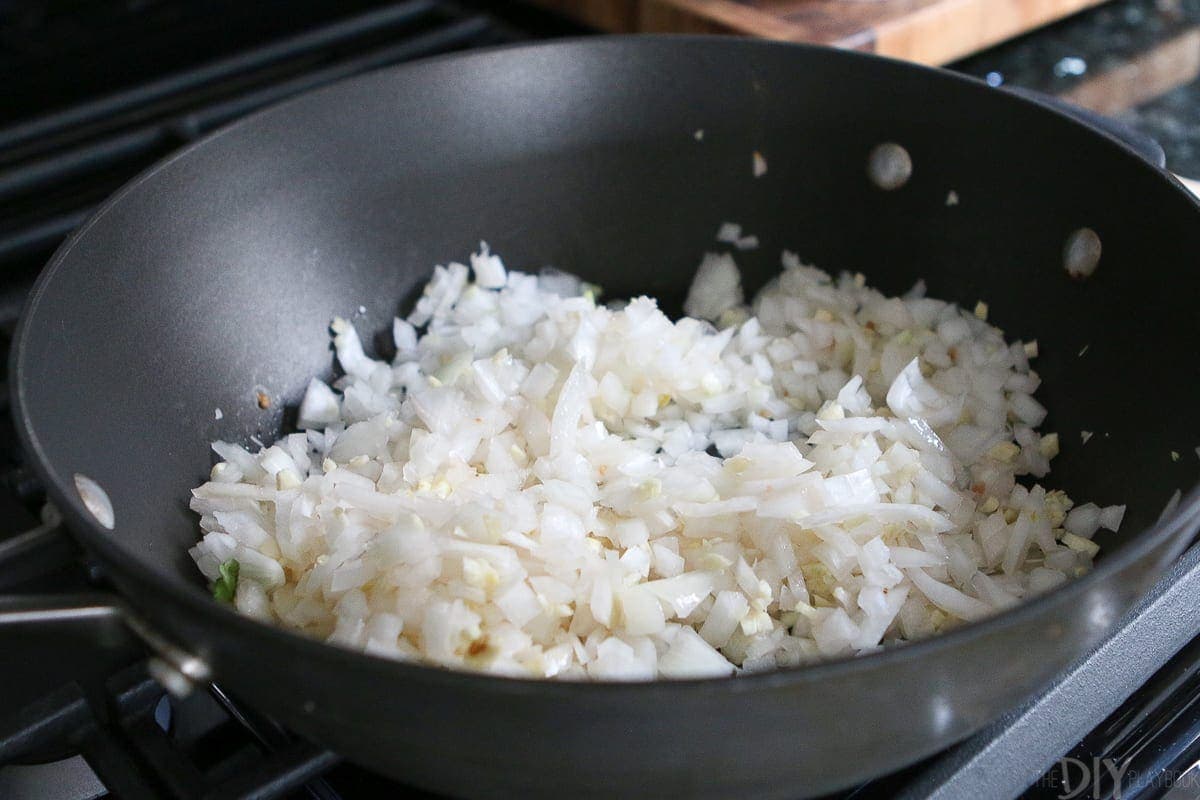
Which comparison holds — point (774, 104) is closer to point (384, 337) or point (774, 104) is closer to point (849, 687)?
point (384, 337)

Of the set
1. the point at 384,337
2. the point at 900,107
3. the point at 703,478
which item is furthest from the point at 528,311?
the point at 900,107

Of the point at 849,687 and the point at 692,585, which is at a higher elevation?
the point at 849,687

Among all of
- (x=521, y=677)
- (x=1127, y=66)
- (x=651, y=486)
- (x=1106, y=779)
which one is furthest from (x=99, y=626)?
(x=1127, y=66)

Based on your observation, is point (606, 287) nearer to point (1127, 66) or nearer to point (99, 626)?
point (99, 626)

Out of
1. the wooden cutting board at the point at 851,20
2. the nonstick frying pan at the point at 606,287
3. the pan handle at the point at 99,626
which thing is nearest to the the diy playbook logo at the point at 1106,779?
the nonstick frying pan at the point at 606,287

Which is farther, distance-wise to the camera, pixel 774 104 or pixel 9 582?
pixel 774 104

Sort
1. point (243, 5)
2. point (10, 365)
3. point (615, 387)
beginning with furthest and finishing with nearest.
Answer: point (243, 5) < point (615, 387) < point (10, 365)
